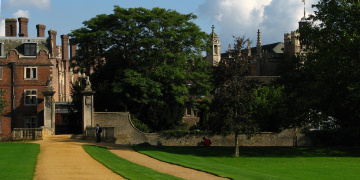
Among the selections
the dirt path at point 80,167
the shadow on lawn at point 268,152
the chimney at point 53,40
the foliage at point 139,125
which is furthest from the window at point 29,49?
the dirt path at point 80,167

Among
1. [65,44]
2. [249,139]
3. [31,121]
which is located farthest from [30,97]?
[249,139]

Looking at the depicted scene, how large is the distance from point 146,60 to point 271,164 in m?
19.9

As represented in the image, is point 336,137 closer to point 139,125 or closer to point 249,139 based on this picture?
point 249,139

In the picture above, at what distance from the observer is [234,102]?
92.8 ft

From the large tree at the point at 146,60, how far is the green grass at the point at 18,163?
1603 cm

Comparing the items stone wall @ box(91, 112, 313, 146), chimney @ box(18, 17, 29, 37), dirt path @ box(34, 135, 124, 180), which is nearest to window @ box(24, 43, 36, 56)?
chimney @ box(18, 17, 29, 37)

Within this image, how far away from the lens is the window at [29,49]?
151 ft

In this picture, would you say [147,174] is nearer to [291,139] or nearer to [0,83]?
[291,139]

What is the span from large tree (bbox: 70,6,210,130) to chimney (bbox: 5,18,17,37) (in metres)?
13.6

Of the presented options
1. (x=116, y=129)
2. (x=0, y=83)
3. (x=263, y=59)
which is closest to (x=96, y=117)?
(x=116, y=129)

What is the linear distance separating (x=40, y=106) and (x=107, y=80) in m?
9.11

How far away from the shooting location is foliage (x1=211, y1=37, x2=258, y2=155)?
28.3 meters

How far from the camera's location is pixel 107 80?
41156 millimetres

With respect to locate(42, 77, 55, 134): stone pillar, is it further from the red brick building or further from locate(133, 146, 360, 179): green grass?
locate(133, 146, 360, 179): green grass
